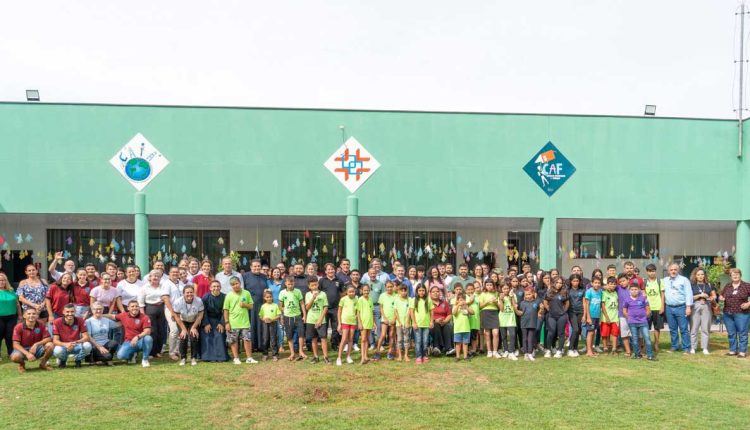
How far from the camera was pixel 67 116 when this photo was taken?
1395cm

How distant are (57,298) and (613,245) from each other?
52.2 ft

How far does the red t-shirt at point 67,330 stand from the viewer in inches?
342

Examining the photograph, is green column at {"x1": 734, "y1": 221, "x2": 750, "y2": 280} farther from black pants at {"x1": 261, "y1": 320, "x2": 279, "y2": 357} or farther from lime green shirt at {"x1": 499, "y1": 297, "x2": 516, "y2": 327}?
black pants at {"x1": 261, "y1": 320, "x2": 279, "y2": 357}

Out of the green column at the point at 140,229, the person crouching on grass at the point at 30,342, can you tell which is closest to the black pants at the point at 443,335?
the person crouching on grass at the point at 30,342

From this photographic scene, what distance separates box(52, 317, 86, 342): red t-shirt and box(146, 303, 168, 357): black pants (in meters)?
0.97

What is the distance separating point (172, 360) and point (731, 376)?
807cm

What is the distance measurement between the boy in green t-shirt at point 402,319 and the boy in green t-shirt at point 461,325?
0.74 m

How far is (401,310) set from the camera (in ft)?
30.9

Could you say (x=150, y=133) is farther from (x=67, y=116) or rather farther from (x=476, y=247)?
(x=476, y=247)

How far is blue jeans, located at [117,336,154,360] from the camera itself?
29.3 ft

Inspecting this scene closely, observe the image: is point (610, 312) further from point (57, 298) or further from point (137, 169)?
point (137, 169)

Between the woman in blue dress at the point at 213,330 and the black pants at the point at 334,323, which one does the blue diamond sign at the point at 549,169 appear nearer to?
the black pants at the point at 334,323

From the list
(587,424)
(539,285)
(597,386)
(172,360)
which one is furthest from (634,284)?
(172,360)

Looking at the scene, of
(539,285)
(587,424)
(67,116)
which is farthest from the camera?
(67,116)
